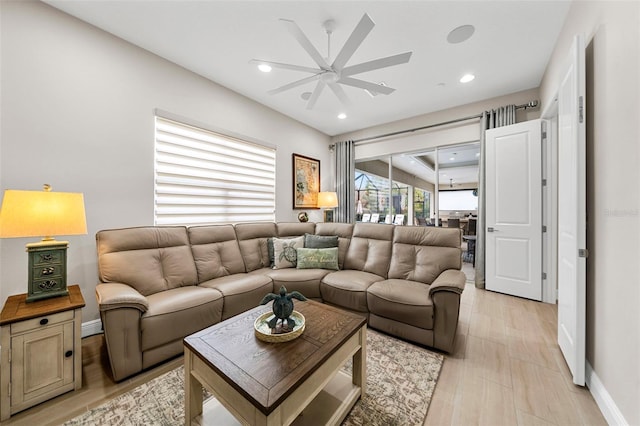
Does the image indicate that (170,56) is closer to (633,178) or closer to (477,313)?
(633,178)

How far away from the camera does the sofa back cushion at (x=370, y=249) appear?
2.92 m

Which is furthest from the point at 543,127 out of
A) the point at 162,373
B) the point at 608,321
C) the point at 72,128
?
the point at 72,128

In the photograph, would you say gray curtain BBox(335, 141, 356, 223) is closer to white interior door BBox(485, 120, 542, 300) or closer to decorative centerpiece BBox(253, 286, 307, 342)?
white interior door BBox(485, 120, 542, 300)

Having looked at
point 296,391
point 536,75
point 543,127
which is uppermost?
point 536,75

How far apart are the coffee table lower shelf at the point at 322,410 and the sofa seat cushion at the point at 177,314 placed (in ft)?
2.09

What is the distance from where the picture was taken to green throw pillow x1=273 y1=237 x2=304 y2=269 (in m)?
3.12

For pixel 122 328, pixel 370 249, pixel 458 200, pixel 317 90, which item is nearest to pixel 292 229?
pixel 370 249

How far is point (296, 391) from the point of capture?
42.4 inches

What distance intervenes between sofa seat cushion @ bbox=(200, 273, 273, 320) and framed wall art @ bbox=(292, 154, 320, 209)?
2087 mm

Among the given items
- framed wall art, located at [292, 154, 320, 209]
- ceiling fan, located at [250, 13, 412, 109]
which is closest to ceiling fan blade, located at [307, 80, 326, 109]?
ceiling fan, located at [250, 13, 412, 109]

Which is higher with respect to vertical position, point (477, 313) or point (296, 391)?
point (296, 391)

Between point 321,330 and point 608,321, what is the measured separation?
172 centimetres

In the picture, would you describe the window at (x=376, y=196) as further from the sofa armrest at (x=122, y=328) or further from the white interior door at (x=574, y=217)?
the sofa armrest at (x=122, y=328)

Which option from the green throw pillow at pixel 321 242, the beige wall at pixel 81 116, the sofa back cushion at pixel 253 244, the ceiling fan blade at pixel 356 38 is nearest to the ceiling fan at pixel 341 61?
the ceiling fan blade at pixel 356 38
